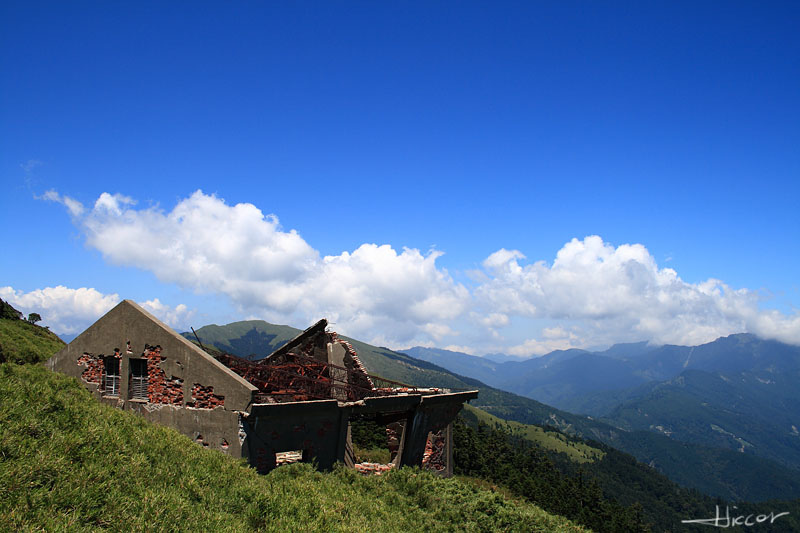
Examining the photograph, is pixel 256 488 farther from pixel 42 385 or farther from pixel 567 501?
pixel 567 501

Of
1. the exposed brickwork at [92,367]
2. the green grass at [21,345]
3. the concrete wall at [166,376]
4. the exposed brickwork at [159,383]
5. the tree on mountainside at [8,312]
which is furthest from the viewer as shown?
the tree on mountainside at [8,312]

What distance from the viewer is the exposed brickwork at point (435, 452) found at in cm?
2295

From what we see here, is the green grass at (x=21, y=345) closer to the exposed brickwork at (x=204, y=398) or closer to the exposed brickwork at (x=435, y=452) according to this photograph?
the exposed brickwork at (x=204, y=398)

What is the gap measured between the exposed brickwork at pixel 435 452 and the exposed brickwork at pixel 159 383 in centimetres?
1275

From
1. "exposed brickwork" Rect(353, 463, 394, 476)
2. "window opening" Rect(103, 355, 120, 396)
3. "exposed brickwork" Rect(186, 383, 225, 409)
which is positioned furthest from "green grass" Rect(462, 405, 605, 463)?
"exposed brickwork" Rect(186, 383, 225, 409)

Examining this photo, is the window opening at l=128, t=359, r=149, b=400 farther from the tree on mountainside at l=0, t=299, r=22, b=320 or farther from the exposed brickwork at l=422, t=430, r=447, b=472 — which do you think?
the tree on mountainside at l=0, t=299, r=22, b=320

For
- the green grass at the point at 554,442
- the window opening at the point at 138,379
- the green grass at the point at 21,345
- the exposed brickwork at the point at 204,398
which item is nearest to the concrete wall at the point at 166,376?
the exposed brickwork at the point at 204,398

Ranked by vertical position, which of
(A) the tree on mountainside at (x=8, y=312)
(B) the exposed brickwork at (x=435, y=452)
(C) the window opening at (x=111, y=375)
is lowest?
(B) the exposed brickwork at (x=435, y=452)

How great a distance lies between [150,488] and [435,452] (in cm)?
1708

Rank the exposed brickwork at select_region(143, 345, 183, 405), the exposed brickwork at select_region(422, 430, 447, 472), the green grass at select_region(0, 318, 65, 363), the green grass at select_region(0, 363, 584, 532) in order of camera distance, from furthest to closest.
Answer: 1. the exposed brickwork at select_region(422, 430, 447, 472)
2. the green grass at select_region(0, 318, 65, 363)
3. the exposed brickwork at select_region(143, 345, 183, 405)
4. the green grass at select_region(0, 363, 584, 532)

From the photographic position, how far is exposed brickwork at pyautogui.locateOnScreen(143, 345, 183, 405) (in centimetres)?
1478

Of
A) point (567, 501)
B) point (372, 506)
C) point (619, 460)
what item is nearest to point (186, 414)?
point (372, 506)

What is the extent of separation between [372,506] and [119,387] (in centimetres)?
970

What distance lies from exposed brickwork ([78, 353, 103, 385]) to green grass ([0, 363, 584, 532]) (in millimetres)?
1375
